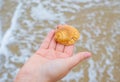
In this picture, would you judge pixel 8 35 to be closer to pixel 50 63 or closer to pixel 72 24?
pixel 72 24

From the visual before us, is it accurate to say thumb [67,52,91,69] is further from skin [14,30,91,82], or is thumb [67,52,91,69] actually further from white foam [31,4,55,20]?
white foam [31,4,55,20]

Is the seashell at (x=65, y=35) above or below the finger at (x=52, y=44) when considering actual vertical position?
above

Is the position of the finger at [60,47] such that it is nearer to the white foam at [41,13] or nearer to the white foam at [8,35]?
the white foam at [8,35]

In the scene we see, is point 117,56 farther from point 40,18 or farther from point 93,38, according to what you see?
point 40,18

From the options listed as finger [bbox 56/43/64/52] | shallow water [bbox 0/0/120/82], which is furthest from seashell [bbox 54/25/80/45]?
shallow water [bbox 0/0/120/82]

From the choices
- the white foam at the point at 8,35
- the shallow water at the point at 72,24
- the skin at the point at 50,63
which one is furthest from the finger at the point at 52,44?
the white foam at the point at 8,35

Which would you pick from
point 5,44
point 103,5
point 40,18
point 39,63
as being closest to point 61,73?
point 39,63

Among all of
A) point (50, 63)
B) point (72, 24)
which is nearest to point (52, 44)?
point (50, 63)
